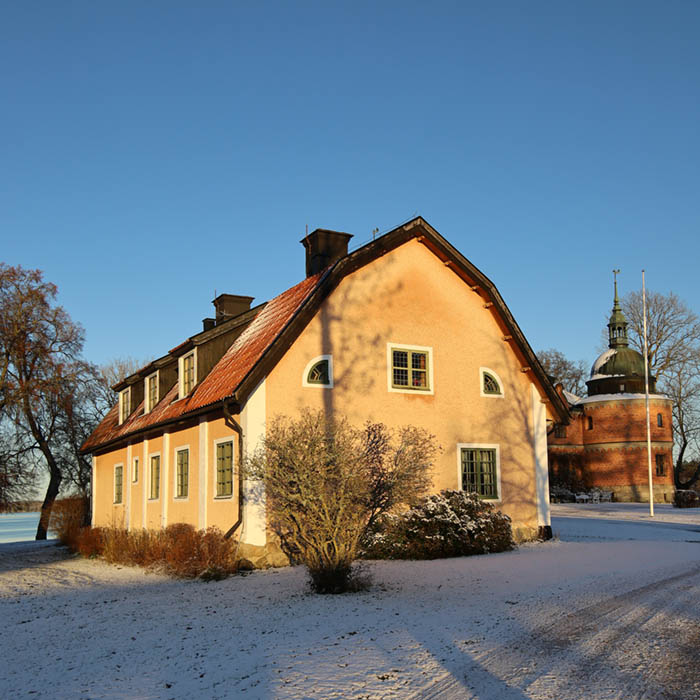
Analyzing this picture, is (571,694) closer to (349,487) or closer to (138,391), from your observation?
(349,487)

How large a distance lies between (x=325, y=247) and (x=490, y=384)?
5.95 m

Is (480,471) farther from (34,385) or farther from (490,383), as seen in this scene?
(34,385)

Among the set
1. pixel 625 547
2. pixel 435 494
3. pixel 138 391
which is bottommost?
pixel 625 547

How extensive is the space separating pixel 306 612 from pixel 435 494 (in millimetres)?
8438

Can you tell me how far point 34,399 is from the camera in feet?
94.3

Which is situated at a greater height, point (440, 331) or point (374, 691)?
point (440, 331)

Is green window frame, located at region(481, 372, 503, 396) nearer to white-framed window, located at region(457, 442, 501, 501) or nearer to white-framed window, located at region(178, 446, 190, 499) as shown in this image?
white-framed window, located at region(457, 442, 501, 501)

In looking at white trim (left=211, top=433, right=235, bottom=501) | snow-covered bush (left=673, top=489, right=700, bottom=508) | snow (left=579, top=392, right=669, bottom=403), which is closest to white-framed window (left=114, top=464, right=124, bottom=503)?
white trim (left=211, top=433, right=235, bottom=501)

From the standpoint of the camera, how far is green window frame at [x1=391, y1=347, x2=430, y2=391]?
18656mm

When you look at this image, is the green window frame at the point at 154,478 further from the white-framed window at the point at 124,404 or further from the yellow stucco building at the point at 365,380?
the white-framed window at the point at 124,404

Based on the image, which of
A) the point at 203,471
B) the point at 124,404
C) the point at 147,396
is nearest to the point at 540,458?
the point at 203,471

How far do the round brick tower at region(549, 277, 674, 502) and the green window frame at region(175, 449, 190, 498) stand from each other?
34542mm

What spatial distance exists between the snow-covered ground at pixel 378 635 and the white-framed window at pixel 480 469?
4475 millimetres

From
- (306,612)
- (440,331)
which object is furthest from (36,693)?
(440,331)
